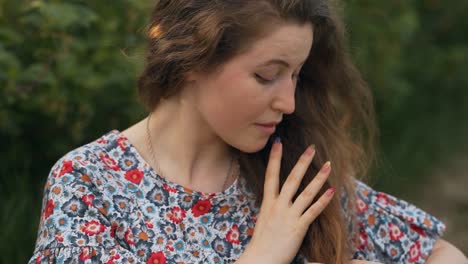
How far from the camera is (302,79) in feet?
7.87

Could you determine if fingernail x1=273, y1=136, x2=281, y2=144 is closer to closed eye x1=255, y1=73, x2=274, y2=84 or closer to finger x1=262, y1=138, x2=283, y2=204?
finger x1=262, y1=138, x2=283, y2=204

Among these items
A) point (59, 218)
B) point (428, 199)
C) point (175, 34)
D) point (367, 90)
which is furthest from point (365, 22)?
point (59, 218)

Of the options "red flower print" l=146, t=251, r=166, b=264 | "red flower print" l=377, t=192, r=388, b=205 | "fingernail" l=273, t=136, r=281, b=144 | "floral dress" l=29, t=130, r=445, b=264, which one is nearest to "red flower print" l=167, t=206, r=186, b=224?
"floral dress" l=29, t=130, r=445, b=264

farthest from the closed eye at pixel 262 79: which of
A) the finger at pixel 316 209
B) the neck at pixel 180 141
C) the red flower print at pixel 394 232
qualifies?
the red flower print at pixel 394 232

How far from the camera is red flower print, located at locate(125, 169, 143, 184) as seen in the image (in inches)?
86.4

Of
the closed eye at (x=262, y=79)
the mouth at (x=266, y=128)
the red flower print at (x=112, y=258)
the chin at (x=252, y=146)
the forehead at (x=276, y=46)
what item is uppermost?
the forehead at (x=276, y=46)

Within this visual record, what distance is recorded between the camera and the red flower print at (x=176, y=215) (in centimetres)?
220

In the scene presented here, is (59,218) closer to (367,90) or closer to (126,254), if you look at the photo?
(126,254)

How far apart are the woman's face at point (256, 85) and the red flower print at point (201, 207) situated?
0.21 metres

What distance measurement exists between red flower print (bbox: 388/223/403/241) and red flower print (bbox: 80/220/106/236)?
914 mm

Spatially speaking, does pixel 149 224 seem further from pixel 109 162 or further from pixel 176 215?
pixel 109 162

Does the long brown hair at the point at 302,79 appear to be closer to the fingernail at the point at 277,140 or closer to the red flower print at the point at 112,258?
the fingernail at the point at 277,140

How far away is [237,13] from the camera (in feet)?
6.75

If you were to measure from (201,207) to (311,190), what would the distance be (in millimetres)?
297
